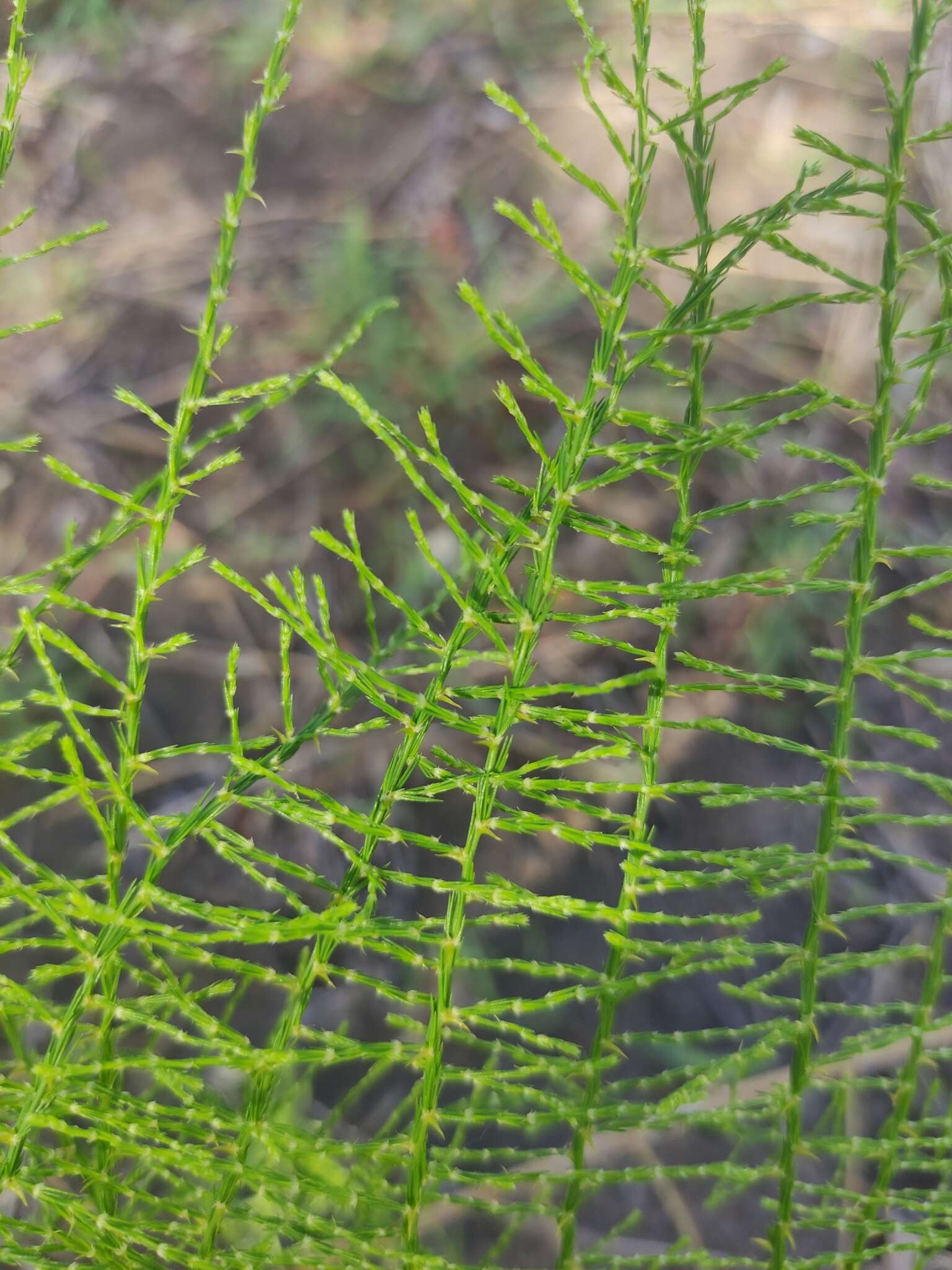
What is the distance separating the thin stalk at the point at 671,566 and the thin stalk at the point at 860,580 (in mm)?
61

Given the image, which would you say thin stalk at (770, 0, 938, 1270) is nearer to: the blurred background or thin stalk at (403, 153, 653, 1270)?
thin stalk at (403, 153, 653, 1270)

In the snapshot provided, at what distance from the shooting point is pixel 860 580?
387mm

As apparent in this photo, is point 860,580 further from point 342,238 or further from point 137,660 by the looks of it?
point 342,238

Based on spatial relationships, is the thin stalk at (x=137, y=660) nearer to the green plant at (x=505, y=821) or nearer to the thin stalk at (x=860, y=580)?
the green plant at (x=505, y=821)

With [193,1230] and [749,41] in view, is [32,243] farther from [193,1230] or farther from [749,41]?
[193,1230]

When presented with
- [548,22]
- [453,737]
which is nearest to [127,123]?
[548,22]

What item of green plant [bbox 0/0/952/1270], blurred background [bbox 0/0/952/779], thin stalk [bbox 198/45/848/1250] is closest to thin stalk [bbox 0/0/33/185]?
green plant [bbox 0/0/952/1270]

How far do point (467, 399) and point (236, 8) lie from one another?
824mm

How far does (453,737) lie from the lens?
122cm

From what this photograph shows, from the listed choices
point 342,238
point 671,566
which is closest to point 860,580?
point 671,566

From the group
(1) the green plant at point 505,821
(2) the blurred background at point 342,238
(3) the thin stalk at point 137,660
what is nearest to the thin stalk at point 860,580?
(1) the green plant at point 505,821

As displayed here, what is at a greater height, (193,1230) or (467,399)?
(467,399)

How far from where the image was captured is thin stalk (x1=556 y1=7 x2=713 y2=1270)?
13.5 inches

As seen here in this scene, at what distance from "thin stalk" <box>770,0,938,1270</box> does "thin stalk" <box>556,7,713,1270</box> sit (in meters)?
0.06
